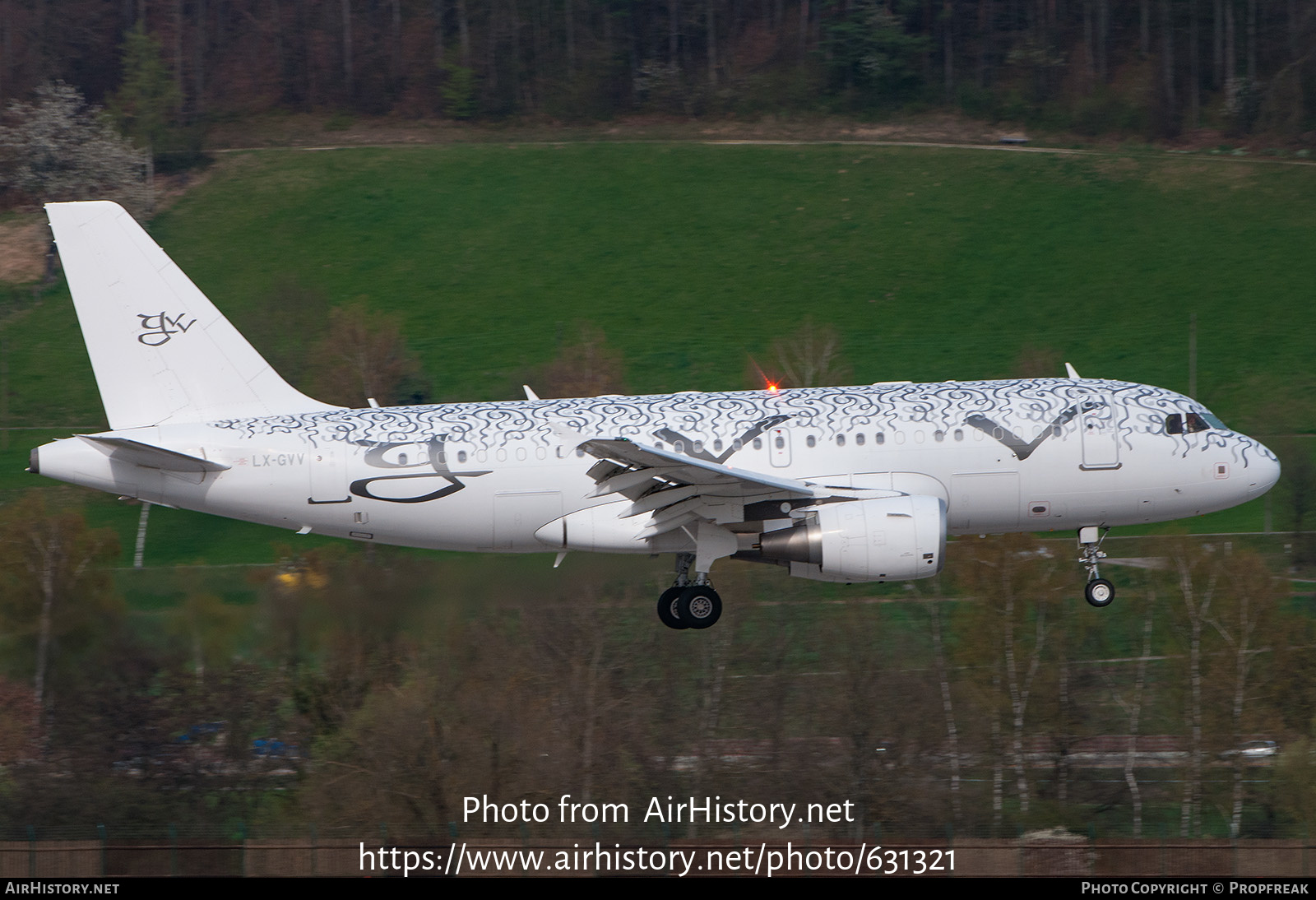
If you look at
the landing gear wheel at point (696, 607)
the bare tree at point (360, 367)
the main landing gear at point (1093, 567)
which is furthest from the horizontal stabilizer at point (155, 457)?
the bare tree at point (360, 367)

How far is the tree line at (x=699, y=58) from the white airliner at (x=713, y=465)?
7333 centimetres

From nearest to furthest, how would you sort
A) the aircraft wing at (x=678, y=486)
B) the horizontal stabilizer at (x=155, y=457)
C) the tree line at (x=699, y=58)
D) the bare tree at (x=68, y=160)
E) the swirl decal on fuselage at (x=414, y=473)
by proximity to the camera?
1. the aircraft wing at (x=678, y=486)
2. the horizontal stabilizer at (x=155, y=457)
3. the swirl decal on fuselage at (x=414, y=473)
4. the bare tree at (x=68, y=160)
5. the tree line at (x=699, y=58)

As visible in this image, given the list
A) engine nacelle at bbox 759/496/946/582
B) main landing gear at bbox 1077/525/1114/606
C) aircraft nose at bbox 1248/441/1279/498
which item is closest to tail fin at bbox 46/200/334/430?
engine nacelle at bbox 759/496/946/582

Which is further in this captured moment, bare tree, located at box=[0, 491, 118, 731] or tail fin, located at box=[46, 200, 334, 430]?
bare tree, located at box=[0, 491, 118, 731]

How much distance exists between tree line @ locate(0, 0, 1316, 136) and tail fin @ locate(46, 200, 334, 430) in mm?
72428

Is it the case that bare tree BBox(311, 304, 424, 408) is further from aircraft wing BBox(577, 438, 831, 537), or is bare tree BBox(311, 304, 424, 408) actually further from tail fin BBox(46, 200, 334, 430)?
aircraft wing BBox(577, 438, 831, 537)

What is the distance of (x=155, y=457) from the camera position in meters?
27.6

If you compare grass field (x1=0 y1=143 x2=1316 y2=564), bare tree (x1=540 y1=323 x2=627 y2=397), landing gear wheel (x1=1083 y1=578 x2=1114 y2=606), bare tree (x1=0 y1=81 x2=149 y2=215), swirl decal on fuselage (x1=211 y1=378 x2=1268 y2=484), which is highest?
bare tree (x1=0 y1=81 x2=149 y2=215)

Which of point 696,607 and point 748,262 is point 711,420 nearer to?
point 696,607

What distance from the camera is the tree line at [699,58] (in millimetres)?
99375

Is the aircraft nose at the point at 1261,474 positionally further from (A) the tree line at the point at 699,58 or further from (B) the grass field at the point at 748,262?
(A) the tree line at the point at 699,58

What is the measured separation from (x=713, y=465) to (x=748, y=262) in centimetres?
5761

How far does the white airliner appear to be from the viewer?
27.6 metres

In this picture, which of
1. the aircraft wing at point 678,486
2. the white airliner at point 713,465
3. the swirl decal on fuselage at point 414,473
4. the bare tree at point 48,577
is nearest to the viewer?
the aircraft wing at point 678,486
